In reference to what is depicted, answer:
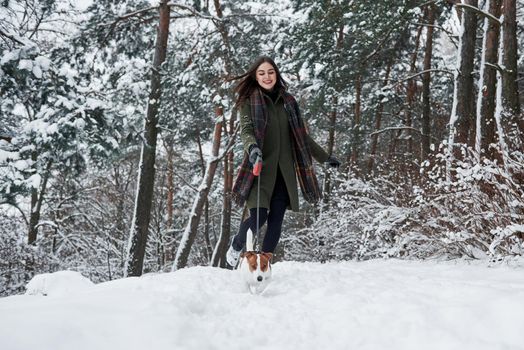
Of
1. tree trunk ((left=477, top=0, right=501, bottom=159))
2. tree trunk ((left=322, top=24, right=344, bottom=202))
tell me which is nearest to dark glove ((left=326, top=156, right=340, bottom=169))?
tree trunk ((left=477, top=0, right=501, bottom=159))

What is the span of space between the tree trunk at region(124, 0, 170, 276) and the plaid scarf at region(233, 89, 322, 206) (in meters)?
4.95

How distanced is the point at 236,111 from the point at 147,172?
2256 mm

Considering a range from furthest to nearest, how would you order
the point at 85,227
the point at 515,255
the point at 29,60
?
the point at 85,227 → the point at 29,60 → the point at 515,255

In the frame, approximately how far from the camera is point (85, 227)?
16.0 m

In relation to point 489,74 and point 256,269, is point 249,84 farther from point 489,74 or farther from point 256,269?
point 489,74

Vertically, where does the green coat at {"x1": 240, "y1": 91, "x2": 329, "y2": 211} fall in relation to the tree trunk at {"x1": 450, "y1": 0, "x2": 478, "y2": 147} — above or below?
below

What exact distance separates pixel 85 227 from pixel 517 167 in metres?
15.6

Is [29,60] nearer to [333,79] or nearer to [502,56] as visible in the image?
[333,79]

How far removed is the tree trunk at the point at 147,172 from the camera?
8062 millimetres

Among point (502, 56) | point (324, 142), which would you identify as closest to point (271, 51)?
point (502, 56)

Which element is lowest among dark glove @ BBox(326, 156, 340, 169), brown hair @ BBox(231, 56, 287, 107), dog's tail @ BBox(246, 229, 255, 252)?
dog's tail @ BBox(246, 229, 255, 252)

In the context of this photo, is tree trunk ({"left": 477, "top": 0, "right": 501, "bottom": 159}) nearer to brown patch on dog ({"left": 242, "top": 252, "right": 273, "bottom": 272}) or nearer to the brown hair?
the brown hair

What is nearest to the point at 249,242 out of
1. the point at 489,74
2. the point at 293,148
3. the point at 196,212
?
the point at 293,148

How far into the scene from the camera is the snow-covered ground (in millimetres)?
1676
